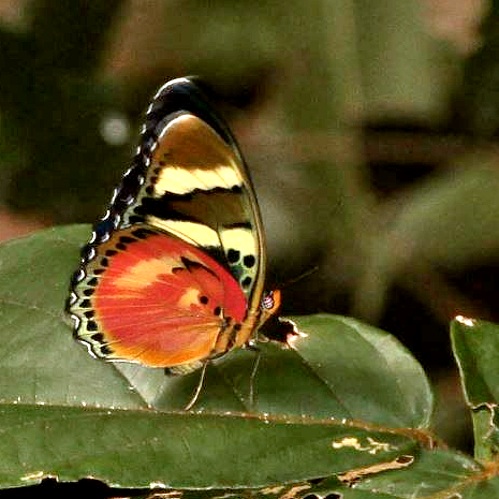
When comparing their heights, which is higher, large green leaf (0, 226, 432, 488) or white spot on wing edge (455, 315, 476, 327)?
white spot on wing edge (455, 315, 476, 327)

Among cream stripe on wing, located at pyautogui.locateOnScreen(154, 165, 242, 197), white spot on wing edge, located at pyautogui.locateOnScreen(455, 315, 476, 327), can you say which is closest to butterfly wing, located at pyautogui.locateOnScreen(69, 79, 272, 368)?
cream stripe on wing, located at pyautogui.locateOnScreen(154, 165, 242, 197)

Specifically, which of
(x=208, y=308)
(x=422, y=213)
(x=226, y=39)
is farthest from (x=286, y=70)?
(x=208, y=308)

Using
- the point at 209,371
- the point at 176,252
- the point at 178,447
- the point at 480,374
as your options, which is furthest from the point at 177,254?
→ the point at 480,374

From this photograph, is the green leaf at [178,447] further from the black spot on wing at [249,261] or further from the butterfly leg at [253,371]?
the black spot on wing at [249,261]

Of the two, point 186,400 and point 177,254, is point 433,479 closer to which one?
point 186,400

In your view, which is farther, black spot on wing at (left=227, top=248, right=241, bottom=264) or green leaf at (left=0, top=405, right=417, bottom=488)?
black spot on wing at (left=227, top=248, right=241, bottom=264)

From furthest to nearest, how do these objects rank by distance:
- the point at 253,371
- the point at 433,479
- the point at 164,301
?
the point at 164,301 → the point at 253,371 → the point at 433,479

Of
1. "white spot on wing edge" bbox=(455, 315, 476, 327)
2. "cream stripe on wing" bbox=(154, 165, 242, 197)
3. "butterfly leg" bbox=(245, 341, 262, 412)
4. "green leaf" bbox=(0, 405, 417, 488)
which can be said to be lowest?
"green leaf" bbox=(0, 405, 417, 488)

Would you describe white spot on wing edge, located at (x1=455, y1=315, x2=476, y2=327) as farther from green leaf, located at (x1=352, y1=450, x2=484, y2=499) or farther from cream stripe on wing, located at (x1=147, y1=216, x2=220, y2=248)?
cream stripe on wing, located at (x1=147, y1=216, x2=220, y2=248)

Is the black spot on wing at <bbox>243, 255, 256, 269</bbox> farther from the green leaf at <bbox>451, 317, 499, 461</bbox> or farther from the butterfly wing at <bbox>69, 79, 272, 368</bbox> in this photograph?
the green leaf at <bbox>451, 317, 499, 461</bbox>
